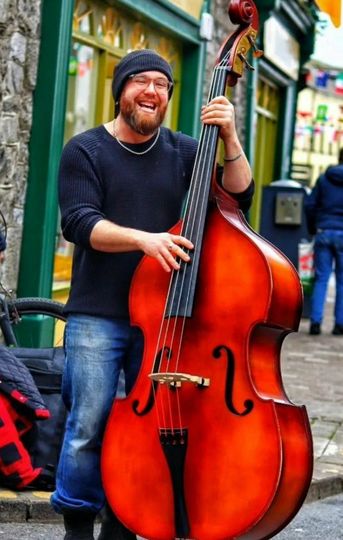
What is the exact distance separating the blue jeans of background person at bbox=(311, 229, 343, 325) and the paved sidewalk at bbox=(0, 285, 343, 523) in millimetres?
251

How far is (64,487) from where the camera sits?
14.2ft

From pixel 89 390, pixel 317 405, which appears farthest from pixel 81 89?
pixel 89 390

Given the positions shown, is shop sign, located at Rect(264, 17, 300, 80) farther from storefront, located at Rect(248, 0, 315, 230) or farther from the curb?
the curb

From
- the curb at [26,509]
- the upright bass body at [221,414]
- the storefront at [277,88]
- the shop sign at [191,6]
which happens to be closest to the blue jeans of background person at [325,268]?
the storefront at [277,88]

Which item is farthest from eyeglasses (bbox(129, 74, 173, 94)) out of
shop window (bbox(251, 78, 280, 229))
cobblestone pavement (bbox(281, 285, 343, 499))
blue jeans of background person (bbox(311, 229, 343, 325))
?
shop window (bbox(251, 78, 280, 229))

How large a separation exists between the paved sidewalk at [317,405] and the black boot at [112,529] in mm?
893

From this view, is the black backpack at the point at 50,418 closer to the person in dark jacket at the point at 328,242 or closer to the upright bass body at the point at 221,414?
the upright bass body at the point at 221,414

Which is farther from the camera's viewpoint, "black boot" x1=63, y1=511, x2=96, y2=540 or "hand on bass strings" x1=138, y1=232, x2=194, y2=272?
"black boot" x1=63, y1=511, x2=96, y2=540

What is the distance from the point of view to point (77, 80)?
31.0 ft

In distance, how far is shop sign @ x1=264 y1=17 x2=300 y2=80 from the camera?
15.5m

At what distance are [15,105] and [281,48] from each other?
29.6ft

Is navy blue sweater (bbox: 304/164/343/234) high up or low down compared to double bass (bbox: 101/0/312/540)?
A: up

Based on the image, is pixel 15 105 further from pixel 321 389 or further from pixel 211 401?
pixel 211 401

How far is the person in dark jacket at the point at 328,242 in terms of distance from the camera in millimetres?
12617
